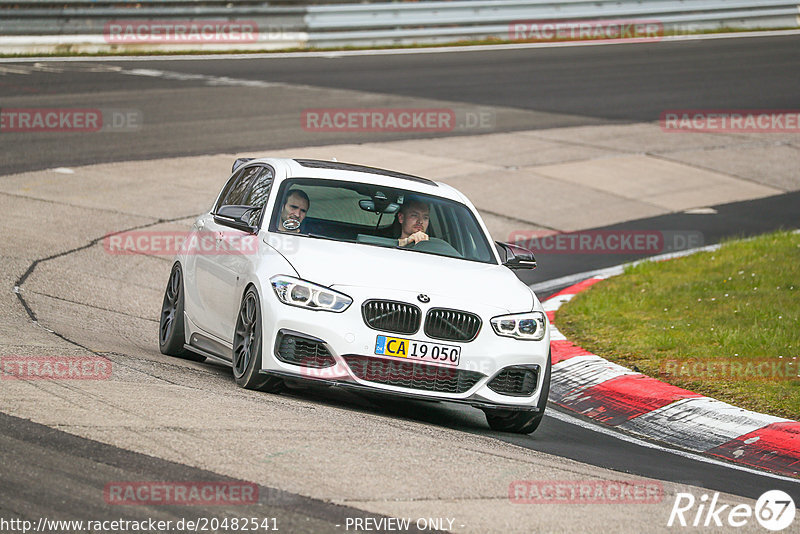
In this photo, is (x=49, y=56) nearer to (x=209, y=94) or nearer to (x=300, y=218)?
(x=209, y=94)

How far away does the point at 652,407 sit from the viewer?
8820 millimetres

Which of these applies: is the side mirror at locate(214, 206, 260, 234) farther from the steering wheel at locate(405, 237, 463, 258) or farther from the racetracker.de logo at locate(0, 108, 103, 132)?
the racetracker.de logo at locate(0, 108, 103, 132)

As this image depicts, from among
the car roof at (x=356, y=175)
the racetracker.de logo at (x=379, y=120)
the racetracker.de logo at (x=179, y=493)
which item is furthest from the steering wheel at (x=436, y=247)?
the racetracker.de logo at (x=379, y=120)

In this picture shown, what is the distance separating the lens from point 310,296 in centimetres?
748

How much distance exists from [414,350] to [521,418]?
3.14 feet

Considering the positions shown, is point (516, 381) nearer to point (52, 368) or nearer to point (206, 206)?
point (52, 368)

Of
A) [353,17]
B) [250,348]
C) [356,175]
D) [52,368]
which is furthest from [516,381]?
[353,17]

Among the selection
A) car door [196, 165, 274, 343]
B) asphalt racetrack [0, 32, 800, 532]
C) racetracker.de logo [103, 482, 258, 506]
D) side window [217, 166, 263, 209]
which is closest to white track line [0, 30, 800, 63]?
asphalt racetrack [0, 32, 800, 532]

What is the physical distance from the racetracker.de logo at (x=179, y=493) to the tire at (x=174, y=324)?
3980mm

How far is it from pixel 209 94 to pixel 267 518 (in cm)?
1821

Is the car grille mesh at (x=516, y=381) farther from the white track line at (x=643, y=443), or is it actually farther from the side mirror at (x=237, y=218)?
the side mirror at (x=237, y=218)

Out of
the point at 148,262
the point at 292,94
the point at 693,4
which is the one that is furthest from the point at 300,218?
the point at 693,4

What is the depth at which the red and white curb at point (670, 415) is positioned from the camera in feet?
25.7

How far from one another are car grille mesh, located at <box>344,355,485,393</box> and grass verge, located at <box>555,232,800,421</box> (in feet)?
7.51
